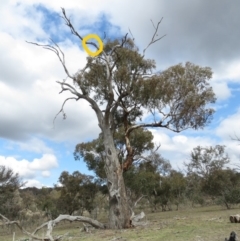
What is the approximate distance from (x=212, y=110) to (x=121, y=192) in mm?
6356

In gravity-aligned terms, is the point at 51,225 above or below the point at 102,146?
below

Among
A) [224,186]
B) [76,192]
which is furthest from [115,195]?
[224,186]

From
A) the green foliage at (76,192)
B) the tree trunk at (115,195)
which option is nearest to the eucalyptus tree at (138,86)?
the tree trunk at (115,195)

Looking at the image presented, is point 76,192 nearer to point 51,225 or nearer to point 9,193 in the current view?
point 9,193

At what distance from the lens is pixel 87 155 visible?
29.7m

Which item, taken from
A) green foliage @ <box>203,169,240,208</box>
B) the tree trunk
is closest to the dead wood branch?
the tree trunk

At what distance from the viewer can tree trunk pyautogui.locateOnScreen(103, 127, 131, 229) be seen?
49.3 feet

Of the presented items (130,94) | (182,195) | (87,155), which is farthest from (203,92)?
(182,195)

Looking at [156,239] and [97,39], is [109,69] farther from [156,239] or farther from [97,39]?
[156,239]

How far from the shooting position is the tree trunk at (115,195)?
15023 mm

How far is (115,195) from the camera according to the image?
1515 cm

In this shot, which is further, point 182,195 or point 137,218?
point 182,195

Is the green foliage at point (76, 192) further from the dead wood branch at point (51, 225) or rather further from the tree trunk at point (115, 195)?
the dead wood branch at point (51, 225)

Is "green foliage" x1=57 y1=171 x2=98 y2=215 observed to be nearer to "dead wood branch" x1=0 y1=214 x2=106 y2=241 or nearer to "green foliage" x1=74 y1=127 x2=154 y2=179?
"green foliage" x1=74 y1=127 x2=154 y2=179
